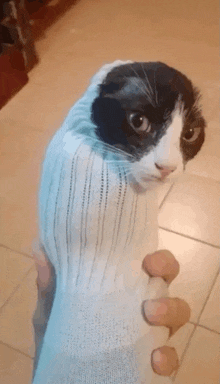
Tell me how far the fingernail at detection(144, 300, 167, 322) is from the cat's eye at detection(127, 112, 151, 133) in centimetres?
19

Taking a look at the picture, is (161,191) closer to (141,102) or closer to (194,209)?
(194,209)

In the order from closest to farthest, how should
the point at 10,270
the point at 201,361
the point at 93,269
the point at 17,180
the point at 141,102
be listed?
the point at 141,102 < the point at 93,269 < the point at 201,361 < the point at 10,270 < the point at 17,180

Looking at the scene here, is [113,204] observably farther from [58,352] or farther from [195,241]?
[195,241]

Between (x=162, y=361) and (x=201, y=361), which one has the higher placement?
(x=162, y=361)

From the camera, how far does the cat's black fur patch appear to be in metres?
0.25

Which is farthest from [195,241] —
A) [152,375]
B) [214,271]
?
[152,375]

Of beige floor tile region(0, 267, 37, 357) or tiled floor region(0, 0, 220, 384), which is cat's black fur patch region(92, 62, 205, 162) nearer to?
tiled floor region(0, 0, 220, 384)

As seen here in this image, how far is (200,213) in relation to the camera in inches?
28.3

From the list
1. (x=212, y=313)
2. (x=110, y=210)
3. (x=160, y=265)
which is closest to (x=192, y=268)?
(x=212, y=313)

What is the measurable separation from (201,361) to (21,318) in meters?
0.29

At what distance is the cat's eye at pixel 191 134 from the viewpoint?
276 millimetres

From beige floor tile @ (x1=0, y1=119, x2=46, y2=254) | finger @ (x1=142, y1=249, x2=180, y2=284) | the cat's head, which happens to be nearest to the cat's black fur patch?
the cat's head

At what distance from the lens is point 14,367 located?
1.83 ft

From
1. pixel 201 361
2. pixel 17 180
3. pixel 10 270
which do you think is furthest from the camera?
pixel 17 180
